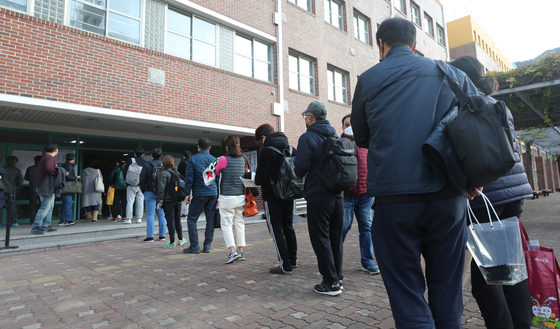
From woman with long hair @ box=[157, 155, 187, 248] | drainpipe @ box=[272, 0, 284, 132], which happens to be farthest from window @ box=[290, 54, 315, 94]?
woman with long hair @ box=[157, 155, 187, 248]

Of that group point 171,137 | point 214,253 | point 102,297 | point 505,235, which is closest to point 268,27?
point 171,137

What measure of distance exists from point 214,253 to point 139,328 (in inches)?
124

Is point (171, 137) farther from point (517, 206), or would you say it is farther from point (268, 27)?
point (517, 206)

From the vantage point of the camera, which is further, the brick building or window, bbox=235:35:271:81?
window, bbox=235:35:271:81

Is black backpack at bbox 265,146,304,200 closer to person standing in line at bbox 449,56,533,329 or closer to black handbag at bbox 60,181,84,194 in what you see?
person standing in line at bbox 449,56,533,329

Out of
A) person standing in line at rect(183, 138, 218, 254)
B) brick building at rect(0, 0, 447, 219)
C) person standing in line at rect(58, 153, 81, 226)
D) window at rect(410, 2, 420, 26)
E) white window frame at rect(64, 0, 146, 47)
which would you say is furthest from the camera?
window at rect(410, 2, 420, 26)

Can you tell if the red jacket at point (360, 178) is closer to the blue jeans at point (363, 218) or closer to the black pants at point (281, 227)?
the blue jeans at point (363, 218)

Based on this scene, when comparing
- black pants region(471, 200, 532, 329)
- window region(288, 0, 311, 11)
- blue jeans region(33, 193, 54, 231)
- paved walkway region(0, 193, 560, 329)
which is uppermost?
window region(288, 0, 311, 11)

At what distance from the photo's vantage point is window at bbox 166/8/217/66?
10164 millimetres

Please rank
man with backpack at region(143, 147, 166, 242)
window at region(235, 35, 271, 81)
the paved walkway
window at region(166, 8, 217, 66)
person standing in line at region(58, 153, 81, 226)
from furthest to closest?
window at region(235, 35, 271, 81) < window at region(166, 8, 217, 66) < person standing in line at region(58, 153, 81, 226) < man with backpack at region(143, 147, 166, 242) < the paved walkway

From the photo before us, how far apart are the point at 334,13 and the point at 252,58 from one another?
635 cm

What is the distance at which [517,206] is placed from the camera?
86.9 inches

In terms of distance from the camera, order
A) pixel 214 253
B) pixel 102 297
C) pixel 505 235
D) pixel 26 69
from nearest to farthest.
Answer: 1. pixel 505 235
2. pixel 102 297
3. pixel 214 253
4. pixel 26 69

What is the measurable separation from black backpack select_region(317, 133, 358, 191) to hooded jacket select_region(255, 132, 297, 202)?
0.97 m
